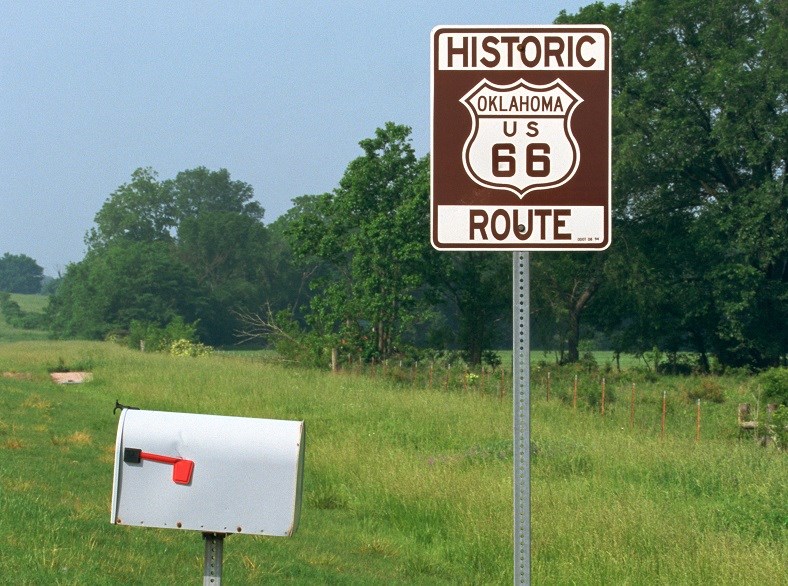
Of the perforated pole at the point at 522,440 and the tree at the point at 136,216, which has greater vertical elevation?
the tree at the point at 136,216

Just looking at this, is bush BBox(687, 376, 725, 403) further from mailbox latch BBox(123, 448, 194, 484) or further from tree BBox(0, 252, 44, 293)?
tree BBox(0, 252, 44, 293)

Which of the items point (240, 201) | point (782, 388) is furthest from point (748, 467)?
point (240, 201)

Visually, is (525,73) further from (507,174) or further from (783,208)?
(783,208)

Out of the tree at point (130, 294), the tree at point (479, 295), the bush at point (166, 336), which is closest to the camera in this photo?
the tree at point (479, 295)

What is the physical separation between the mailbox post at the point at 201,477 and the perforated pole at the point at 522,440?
0.74 meters

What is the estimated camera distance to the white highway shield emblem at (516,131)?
3818mm

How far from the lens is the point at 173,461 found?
3.65 metres

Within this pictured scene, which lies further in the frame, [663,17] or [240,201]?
[240,201]

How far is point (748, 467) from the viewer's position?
12.3m

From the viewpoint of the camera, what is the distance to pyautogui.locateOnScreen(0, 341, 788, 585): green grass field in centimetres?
773

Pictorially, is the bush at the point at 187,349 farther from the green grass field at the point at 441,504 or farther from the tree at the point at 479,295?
the green grass field at the point at 441,504

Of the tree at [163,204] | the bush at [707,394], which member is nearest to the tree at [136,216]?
the tree at [163,204]

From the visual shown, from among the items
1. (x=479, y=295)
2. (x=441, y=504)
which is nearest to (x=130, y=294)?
(x=479, y=295)

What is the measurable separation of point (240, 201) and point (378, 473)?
117235mm
